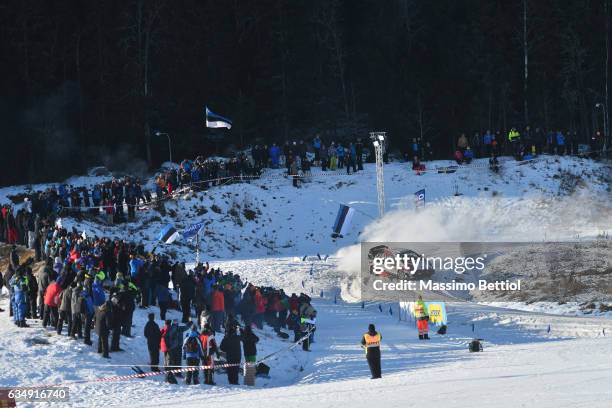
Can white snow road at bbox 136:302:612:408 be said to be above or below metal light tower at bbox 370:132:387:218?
below

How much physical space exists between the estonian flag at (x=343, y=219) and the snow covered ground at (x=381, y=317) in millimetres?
863

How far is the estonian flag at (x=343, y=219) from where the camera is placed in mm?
39656

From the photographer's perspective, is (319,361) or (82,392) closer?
(82,392)

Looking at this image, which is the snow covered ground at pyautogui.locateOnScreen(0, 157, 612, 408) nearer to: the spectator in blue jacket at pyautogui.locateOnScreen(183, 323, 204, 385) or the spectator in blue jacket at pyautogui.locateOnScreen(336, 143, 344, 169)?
the spectator in blue jacket at pyautogui.locateOnScreen(183, 323, 204, 385)

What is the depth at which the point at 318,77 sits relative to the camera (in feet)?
188

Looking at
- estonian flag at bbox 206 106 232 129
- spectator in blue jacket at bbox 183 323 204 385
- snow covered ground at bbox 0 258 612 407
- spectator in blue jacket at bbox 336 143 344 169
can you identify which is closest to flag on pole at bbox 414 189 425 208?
spectator in blue jacket at bbox 336 143 344 169

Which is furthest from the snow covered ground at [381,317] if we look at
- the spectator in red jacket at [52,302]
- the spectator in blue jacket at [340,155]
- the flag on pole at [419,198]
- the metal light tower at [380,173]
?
the metal light tower at [380,173]

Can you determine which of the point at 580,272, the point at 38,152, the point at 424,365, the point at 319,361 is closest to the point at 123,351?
the point at 319,361

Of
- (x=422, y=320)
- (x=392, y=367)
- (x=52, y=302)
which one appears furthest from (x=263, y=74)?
(x=392, y=367)

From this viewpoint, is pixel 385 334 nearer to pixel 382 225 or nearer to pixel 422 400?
pixel 422 400

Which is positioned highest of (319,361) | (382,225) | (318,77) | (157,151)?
(318,77)

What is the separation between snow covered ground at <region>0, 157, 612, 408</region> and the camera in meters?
18.4

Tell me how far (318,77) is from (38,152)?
1629 cm

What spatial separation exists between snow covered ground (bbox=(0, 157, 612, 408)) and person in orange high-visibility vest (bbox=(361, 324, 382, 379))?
49 cm
